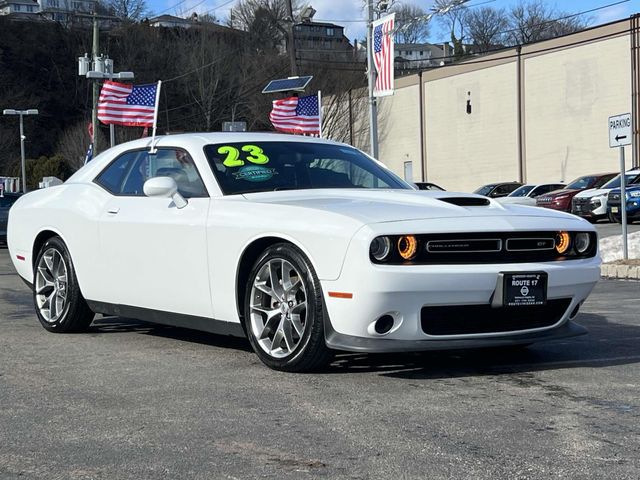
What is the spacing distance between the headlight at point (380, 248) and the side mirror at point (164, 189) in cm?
166

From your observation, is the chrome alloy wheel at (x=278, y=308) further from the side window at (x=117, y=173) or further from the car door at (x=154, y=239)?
the side window at (x=117, y=173)

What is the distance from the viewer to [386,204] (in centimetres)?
561

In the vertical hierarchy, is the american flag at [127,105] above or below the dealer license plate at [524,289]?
above

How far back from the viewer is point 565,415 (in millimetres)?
4445

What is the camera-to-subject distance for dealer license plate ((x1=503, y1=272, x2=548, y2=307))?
5.18 m

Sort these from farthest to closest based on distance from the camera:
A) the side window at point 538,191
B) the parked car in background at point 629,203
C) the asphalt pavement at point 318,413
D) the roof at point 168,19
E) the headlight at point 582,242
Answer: the roof at point 168,19 < the side window at point 538,191 < the parked car in background at point 629,203 < the headlight at point 582,242 < the asphalt pavement at point 318,413

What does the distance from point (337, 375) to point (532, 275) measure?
1.22 m

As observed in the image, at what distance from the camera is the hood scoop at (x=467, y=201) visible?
577 centimetres

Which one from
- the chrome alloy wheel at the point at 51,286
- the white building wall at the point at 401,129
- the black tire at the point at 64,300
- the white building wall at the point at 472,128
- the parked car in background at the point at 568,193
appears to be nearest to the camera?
the black tire at the point at 64,300

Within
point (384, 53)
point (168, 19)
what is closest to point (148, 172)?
point (384, 53)

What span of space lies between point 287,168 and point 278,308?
4.15 feet

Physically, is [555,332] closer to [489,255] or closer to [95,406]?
[489,255]

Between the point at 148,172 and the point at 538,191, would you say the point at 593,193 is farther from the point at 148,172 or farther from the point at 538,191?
the point at 148,172

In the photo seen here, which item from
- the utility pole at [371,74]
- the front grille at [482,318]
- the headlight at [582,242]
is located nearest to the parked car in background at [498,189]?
the utility pole at [371,74]
